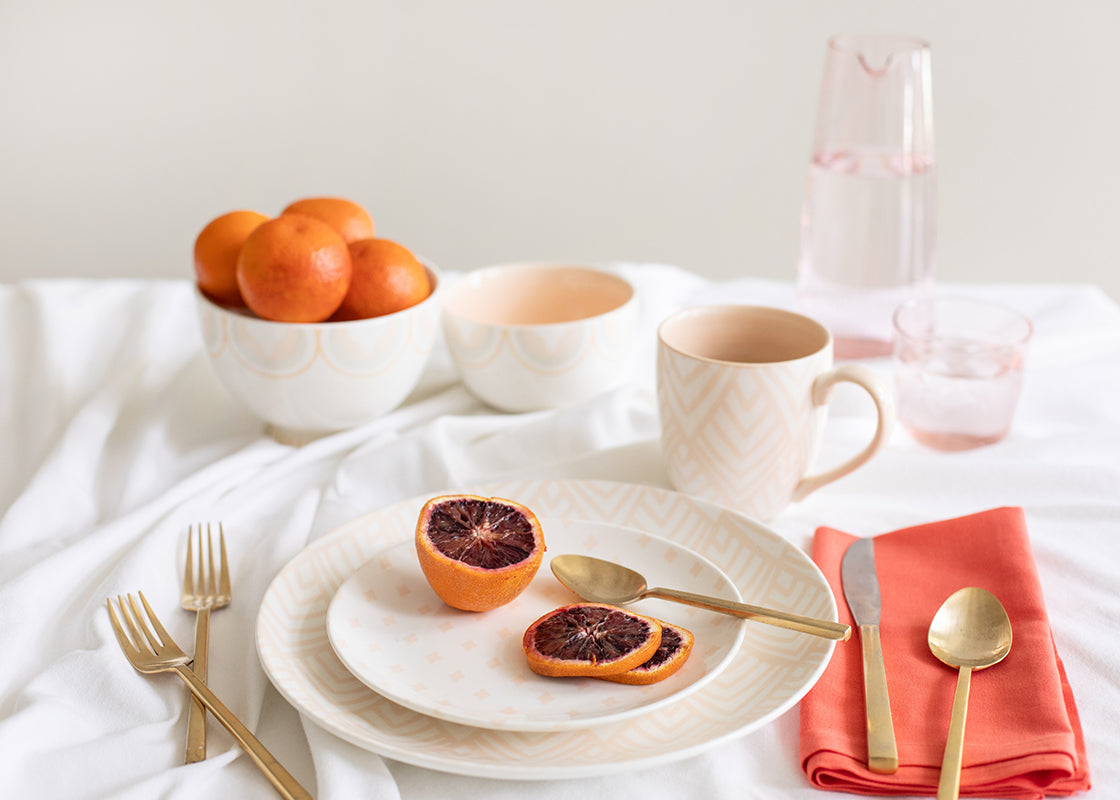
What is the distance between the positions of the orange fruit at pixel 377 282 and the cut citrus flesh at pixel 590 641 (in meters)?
0.43

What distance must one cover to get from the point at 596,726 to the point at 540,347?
52 cm

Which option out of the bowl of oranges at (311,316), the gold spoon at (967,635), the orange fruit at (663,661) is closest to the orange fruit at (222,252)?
the bowl of oranges at (311,316)

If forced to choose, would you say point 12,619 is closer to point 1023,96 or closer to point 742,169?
point 742,169

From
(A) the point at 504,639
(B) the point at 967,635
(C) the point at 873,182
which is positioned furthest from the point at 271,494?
(C) the point at 873,182

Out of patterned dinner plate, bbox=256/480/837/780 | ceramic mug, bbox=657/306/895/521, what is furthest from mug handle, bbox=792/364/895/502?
patterned dinner plate, bbox=256/480/837/780

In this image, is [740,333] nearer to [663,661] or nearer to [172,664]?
[663,661]

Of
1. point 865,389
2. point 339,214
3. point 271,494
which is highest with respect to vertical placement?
point 339,214

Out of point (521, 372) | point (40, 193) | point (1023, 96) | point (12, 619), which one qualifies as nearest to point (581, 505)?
point (521, 372)

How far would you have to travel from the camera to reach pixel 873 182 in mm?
1108

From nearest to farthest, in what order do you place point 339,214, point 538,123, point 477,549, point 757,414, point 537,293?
point 477,549 < point 757,414 < point 339,214 < point 537,293 < point 538,123

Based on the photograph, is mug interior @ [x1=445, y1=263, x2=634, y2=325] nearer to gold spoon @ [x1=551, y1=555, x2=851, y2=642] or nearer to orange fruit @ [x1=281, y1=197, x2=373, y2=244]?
orange fruit @ [x1=281, y1=197, x2=373, y2=244]

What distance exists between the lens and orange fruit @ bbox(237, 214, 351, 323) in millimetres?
895

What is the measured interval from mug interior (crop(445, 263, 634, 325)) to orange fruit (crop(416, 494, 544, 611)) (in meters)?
0.47

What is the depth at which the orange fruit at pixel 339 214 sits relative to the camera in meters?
1.01
